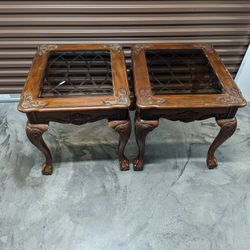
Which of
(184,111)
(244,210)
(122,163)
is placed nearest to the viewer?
(184,111)

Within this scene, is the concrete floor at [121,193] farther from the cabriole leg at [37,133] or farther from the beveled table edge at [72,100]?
the beveled table edge at [72,100]

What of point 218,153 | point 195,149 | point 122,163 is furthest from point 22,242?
point 218,153

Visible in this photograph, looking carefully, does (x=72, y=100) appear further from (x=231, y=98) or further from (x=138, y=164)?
(x=231, y=98)

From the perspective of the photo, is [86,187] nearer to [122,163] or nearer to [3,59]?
[122,163]

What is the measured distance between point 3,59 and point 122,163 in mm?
1065

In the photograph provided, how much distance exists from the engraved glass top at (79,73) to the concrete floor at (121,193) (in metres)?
0.43

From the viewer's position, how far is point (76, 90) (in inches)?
53.8

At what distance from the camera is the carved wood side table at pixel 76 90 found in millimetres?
1120

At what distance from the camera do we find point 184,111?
3.86 feet

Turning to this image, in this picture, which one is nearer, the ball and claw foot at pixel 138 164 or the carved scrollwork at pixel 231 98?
the carved scrollwork at pixel 231 98

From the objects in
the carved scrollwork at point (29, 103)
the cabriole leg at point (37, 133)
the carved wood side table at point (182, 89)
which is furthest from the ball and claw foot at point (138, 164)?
the carved scrollwork at point (29, 103)

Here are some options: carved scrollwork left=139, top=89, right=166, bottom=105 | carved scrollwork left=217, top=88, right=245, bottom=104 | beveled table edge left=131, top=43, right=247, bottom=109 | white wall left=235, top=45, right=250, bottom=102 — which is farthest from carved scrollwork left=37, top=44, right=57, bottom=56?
white wall left=235, top=45, right=250, bottom=102

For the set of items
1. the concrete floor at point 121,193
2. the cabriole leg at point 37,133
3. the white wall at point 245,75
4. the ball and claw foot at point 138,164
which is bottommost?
the concrete floor at point 121,193

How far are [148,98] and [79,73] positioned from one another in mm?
488
